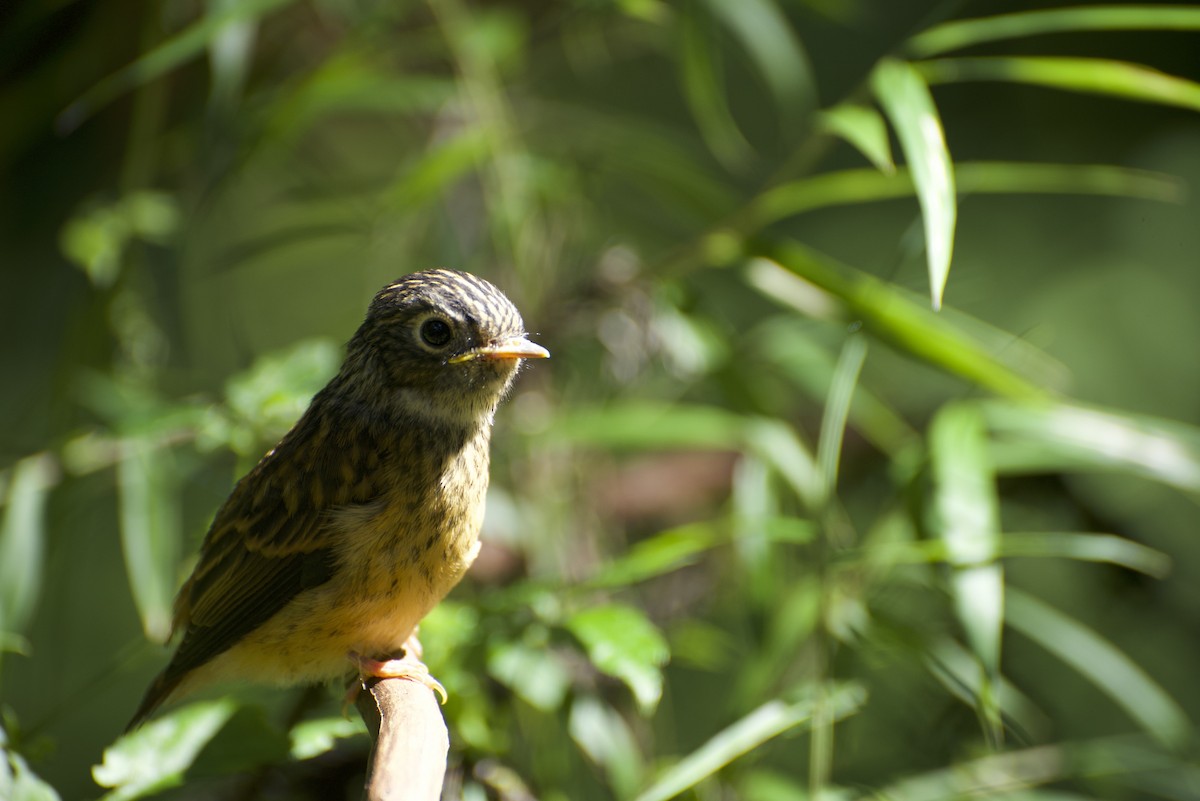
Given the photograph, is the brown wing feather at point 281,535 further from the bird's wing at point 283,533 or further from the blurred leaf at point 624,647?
the blurred leaf at point 624,647

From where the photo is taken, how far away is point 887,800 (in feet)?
9.54

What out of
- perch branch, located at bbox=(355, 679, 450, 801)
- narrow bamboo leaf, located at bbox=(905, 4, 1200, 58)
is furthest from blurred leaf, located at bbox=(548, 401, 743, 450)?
perch branch, located at bbox=(355, 679, 450, 801)

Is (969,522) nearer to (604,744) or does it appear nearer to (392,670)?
(604,744)

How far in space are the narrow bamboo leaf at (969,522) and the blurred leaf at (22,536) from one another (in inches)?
86.5

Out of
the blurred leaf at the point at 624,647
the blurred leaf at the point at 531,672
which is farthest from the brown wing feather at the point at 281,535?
the blurred leaf at the point at 624,647

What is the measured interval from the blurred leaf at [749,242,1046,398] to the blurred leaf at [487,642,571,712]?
111 cm

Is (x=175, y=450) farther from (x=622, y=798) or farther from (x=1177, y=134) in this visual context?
(x=1177, y=134)

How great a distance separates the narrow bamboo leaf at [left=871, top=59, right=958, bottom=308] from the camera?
7.06ft

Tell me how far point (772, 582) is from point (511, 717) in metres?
0.81

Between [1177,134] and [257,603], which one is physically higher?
[1177,134]

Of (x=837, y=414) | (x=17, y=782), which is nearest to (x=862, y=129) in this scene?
(x=837, y=414)

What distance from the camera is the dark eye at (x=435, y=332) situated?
2349mm

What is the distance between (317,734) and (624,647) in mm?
599

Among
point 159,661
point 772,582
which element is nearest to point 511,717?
point 772,582
